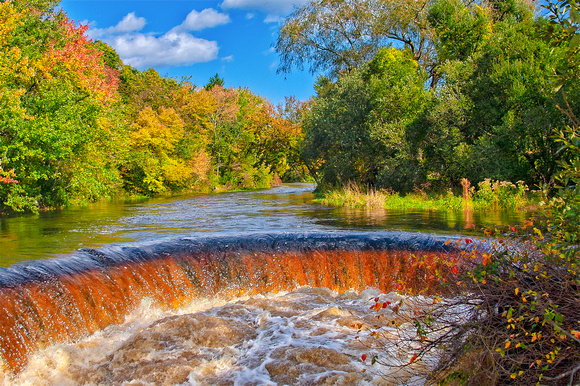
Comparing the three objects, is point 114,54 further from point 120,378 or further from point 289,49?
point 120,378

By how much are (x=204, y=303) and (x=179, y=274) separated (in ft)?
2.52

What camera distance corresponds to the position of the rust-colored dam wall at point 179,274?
6367mm

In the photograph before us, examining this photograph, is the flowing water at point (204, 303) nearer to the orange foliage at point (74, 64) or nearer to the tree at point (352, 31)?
the orange foliage at point (74, 64)

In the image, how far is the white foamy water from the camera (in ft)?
17.1

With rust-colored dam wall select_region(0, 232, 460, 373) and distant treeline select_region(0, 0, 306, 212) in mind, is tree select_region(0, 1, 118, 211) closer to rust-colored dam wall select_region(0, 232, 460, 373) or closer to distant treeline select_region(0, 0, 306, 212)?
distant treeline select_region(0, 0, 306, 212)

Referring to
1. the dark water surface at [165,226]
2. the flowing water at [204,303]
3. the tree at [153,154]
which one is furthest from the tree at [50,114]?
the tree at [153,154]

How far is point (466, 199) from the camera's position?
58.2 feet

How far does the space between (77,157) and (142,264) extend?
12765mm

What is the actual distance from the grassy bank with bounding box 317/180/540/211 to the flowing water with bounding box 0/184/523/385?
5.60 m

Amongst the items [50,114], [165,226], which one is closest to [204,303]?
[165,226]

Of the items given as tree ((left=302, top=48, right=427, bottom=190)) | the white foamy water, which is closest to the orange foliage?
tree ((left=302, top=48, right=427, bottom=190))

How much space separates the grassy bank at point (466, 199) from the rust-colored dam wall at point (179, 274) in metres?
7.57

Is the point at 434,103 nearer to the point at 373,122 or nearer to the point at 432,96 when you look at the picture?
the point at 432,96

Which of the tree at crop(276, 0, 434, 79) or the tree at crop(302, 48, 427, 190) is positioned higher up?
the tree at crop(276, 0, 434, 79)
